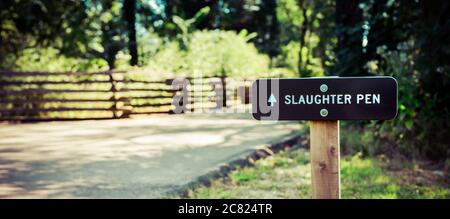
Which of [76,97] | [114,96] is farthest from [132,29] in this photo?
[114,96]

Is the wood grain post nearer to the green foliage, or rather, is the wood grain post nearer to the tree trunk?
the green foliage

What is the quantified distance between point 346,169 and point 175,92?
11818 mm

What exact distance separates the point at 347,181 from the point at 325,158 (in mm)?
3337

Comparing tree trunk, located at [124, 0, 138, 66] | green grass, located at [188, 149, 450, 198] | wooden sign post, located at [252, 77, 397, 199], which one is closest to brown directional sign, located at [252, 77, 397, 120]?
wooden sign post, located at [252, 77, 397, 199]

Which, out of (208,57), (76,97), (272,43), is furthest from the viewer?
(272,43)

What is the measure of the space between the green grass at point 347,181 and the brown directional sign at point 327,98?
8.87 feet

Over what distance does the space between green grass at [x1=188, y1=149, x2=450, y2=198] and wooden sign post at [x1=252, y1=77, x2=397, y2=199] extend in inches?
101

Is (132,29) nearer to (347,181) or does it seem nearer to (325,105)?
(347,181)

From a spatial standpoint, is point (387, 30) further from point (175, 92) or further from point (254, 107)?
point (175, 92)

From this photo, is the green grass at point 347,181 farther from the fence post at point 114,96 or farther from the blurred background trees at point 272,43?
the fence post at point 114,96

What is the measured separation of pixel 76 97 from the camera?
49.4 feet

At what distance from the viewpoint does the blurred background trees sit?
698 cm

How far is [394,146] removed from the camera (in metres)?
7.69
